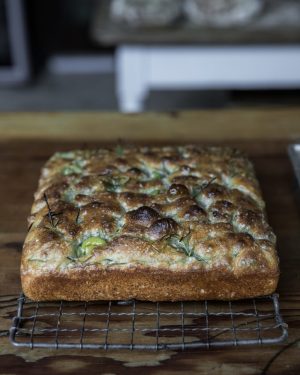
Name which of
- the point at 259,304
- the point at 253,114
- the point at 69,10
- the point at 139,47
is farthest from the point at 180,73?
the point at 259,304

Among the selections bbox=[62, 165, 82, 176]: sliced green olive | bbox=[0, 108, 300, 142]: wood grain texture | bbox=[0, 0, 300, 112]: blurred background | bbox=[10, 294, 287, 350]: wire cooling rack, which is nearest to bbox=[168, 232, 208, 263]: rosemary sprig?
bbox=[10, 294, 287, 350]: wire cooling rack

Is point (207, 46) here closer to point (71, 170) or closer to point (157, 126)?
point (157, 126)

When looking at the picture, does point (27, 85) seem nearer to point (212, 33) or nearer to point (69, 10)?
point (69, 10)

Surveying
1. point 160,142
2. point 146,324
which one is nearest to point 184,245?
point 146,324

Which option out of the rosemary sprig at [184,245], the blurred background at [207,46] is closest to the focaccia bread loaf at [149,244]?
the rosemary sprig at [184,245]

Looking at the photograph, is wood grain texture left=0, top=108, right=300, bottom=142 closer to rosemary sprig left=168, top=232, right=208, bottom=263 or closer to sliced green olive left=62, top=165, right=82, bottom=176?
sliced green olive left=62, top=165, right=82, bottom=176

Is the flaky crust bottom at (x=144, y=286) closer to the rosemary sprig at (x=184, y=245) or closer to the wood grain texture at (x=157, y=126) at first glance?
the rosemary sprig at (x=184, y=245)
